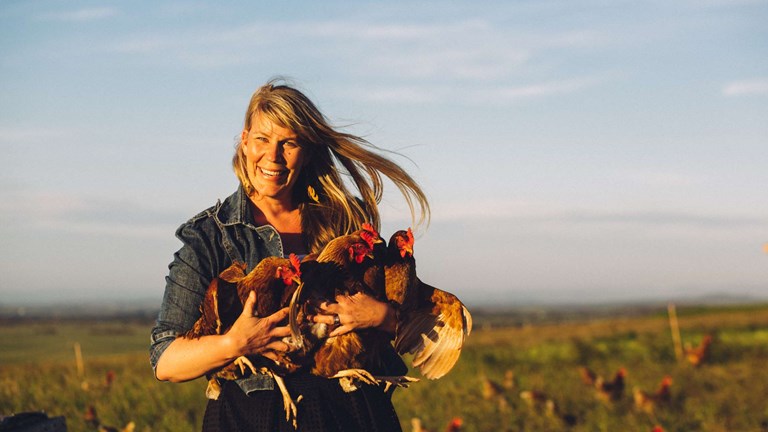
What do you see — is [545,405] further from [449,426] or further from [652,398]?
[449,426]

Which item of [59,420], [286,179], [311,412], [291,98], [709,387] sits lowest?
[709,387]

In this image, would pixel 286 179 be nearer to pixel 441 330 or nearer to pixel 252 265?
pixel 252 265

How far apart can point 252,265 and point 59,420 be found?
3.48 metres

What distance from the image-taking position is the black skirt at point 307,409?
371cm

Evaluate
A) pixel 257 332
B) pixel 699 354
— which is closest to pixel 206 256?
pixel 257 332

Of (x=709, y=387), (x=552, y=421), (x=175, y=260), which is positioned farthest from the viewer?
(x=709, y=387)

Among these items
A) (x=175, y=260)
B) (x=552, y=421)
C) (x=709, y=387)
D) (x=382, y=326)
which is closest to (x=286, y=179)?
(x=175, y=260)

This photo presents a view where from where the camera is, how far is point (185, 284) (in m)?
3.74

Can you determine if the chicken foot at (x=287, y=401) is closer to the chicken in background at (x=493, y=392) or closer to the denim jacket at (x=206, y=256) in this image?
the denim jacket at (x=206, y=256)

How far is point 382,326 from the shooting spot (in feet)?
11.7

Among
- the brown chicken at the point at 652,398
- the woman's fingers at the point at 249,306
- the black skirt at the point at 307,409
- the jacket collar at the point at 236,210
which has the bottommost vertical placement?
the brown chicken at the point at 652,398

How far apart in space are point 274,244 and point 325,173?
1.77 ft

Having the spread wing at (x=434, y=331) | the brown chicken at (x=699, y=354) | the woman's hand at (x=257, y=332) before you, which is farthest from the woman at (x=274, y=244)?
the brown chicken at (x=699, y=354)

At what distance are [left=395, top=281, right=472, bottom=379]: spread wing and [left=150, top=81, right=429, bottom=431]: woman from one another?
205mm
